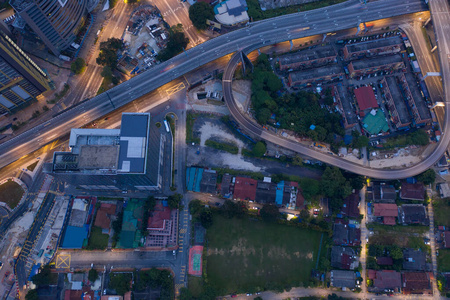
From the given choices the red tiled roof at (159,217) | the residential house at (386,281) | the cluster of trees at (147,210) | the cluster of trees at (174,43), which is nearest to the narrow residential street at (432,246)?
the residential house at (386,281)

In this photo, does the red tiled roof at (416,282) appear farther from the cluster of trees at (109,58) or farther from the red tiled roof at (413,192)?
the cluster of trees at (109,58)

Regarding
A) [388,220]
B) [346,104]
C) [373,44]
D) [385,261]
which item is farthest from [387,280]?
[373,44]

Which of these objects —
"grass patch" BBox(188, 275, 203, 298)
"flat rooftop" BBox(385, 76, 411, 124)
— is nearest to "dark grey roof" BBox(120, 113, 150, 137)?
"grass patch" BBox(188, 275, 203, 298)

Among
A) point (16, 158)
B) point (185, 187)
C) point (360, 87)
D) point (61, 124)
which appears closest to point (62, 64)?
point (61, 124)

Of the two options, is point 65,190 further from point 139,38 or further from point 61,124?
point 139,38

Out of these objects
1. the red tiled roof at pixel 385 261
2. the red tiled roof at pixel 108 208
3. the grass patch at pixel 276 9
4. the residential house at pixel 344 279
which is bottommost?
the residential house at pixel 344 279

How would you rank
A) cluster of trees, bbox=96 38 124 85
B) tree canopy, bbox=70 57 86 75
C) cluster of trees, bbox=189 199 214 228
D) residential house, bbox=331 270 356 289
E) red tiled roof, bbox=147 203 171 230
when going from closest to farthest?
1. residential house, bbox=331 270 356 289
2. cluster of trees, bbox=189 199 214 228
3. red tiled roof, bbox=147 203 171 230
4. cluster of trees, bbox=96 38 124 85
5. tree canopy, bbox=70 57 86 75

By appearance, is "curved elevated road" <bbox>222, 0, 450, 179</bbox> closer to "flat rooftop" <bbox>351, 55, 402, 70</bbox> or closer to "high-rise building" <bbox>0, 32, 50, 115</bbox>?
"flat rooftop" <bbox>351, 55, 402, 70</bbox>

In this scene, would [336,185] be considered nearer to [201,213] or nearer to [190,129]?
[201,213]
